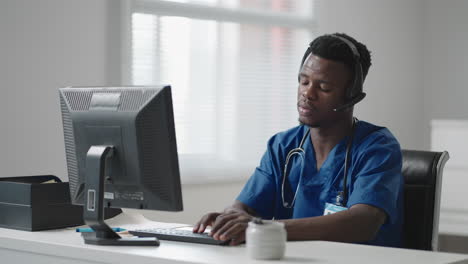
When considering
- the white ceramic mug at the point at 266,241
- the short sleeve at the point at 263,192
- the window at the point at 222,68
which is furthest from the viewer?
the window at the point at 222,68

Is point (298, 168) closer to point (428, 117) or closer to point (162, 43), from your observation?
point (162, 43)

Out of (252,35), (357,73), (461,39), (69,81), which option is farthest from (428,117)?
(357,73)

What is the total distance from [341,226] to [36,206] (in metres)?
0.94

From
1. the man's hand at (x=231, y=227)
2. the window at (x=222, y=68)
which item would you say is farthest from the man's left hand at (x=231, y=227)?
the window at (x=222, y=68)

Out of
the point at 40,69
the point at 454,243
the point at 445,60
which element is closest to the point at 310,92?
the point at 40,69

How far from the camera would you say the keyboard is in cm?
191

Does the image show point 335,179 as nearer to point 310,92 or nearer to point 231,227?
point 310,92

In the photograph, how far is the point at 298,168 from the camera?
7.75 ft

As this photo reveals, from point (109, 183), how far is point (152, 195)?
0.15 metres

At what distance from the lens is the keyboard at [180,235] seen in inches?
75.2

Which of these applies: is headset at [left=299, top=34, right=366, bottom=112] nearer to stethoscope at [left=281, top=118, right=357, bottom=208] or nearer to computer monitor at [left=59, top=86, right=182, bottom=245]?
stethoscope at [left=281, top=118, right=357, bottom=208]

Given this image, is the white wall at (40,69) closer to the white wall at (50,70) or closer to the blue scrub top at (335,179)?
the white wall at (50,70)

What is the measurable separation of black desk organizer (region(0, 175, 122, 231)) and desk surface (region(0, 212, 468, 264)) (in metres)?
0.15

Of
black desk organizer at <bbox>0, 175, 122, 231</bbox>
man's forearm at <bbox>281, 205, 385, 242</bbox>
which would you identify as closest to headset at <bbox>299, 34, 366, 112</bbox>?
man's forearm at <bbox>281, 205, 385, 242</bbox>
